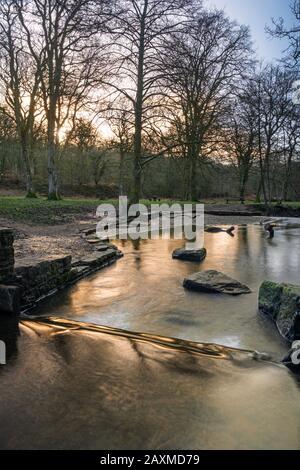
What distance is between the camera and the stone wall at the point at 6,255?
5.45 m

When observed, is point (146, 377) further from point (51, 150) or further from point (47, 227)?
point (51, 150)

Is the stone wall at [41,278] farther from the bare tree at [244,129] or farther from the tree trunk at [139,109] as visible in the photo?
the bare tree at [244,129]

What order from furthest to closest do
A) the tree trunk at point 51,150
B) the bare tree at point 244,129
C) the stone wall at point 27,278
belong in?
the bare tree at point 244,129, the tree trunk at point 51,150, the stone wall at point 27,278

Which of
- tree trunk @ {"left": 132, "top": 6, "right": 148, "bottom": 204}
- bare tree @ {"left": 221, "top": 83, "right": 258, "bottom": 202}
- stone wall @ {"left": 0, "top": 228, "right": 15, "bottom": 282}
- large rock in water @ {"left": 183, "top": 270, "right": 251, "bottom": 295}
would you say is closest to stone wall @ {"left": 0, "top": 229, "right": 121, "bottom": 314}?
stone wall @ {"left": 0, "top": 228, "right": 15, "bottom": 282}

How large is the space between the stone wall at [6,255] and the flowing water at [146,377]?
73 cm

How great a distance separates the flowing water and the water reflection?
0.02m

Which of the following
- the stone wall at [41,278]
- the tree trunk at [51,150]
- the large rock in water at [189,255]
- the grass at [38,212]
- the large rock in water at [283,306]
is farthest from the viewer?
the tree trunk at [51,150]

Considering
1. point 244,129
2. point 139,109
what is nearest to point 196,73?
point 139,109

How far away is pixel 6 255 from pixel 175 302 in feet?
8.73

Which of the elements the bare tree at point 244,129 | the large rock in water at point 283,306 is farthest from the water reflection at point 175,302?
the bare tree at point 244,129

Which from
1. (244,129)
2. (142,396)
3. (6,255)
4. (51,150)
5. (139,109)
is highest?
(244,129)

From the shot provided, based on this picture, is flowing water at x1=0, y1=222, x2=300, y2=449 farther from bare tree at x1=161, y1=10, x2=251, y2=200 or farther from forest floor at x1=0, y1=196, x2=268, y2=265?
bare tree at x1=161, y1=10, x2=251, y2=200

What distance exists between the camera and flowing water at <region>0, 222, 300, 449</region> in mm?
2809

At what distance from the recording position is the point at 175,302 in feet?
20.2
